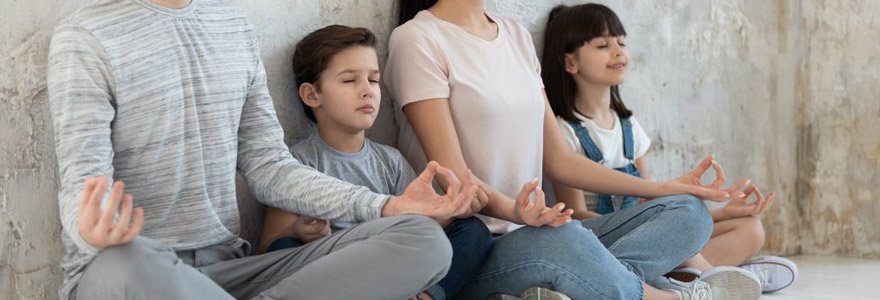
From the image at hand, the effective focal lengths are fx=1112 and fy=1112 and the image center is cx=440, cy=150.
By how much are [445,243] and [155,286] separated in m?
0.61

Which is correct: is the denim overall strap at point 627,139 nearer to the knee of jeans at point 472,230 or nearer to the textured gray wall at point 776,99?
the textured gray wall at point 776,99

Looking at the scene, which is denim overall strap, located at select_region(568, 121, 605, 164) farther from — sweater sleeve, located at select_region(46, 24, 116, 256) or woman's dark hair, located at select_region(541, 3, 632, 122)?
sweater sleeve, located at select_region(46, 24, 116, 256)

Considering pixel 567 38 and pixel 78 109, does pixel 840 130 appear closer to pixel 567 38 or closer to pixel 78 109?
pixel 567 38

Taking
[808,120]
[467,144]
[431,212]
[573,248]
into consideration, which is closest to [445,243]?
[431,212]

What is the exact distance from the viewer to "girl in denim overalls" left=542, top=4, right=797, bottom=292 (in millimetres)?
3424

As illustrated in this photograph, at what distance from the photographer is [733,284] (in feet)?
9.90

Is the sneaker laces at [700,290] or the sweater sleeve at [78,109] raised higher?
the sweater sleeve at [78,109]

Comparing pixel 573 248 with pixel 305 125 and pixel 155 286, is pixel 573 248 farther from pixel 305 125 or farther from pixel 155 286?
pixel 155 286

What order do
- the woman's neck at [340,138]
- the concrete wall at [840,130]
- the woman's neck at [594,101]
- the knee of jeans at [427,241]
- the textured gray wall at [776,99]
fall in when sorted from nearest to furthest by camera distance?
the knee of jeans at [427,241], the woman's neck at [340,138], the woman's neck at [594,101], the textured gray wall at [776,99], the concrete wall at [840,130]

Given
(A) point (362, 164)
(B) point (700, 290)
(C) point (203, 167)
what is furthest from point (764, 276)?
(C) point (203, 167)

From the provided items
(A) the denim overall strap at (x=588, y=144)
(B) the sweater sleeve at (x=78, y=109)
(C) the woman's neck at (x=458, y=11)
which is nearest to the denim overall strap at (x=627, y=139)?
(A) the denim overall strap at (x=588, y=144)

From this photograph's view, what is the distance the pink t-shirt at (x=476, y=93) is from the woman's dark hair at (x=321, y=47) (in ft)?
0.54

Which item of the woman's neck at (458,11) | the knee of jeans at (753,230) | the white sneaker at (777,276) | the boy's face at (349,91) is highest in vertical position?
the woman's neck at (458,11)

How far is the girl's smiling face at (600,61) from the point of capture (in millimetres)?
3459
